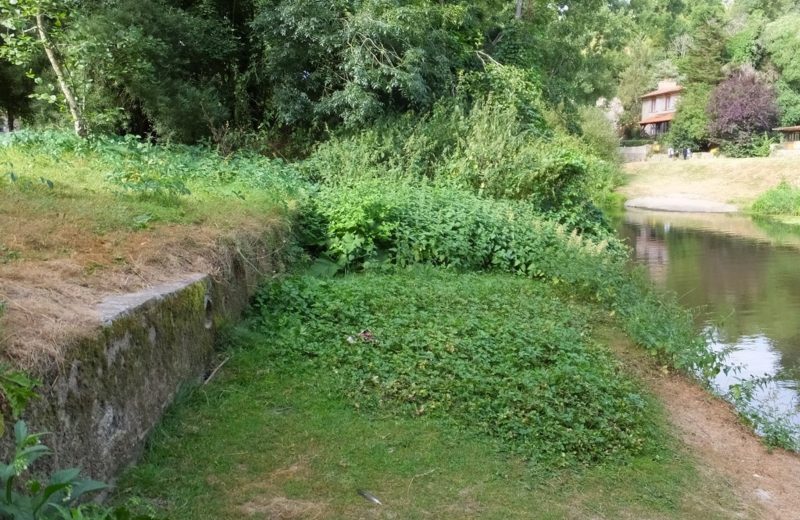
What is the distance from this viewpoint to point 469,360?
6188 mm

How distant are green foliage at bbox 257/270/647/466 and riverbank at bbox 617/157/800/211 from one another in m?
27.7

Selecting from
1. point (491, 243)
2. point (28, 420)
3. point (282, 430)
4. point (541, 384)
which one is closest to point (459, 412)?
point (541, 384)

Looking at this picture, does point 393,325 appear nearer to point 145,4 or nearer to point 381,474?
point 381,474

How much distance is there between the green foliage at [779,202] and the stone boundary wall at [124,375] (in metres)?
28.8

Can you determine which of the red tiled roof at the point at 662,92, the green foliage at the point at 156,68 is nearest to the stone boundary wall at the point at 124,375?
the green foliage at the point at 156,68

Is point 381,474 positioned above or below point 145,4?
below

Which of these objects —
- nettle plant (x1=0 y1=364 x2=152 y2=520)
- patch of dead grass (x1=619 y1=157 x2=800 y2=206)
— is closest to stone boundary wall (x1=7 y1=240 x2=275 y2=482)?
nettle plant (x1=0 y1=364 x2=152 y2=520)

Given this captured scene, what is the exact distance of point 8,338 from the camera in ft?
10.4

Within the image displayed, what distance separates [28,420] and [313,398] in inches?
98.9

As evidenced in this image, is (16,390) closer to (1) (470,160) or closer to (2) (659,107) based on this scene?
(1) (470,160)

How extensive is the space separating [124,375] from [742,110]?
138 ft

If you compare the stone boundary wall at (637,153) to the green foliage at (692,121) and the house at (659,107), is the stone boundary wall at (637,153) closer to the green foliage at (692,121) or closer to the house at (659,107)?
the green foliage at (692,121)

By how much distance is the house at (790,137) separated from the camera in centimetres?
4016

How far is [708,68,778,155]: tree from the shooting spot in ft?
131
